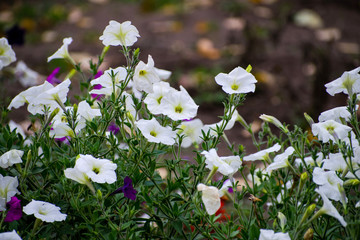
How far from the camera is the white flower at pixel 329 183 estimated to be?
4.10 ft

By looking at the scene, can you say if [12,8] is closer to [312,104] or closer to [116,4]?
[116,4]

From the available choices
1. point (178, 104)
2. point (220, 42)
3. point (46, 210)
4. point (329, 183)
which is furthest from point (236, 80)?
point (220, 42)

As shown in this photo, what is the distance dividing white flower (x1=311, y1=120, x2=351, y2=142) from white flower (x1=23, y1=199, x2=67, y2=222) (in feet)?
2.52

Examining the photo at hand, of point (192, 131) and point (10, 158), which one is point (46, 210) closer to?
point (10, 158)

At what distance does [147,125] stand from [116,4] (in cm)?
437

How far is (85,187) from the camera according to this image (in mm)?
1383

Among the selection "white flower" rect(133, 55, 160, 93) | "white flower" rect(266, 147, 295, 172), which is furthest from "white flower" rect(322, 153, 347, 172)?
"white flower" rect(133, 55, 160, 93)

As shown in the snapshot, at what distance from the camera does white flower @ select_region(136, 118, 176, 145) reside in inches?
51.1

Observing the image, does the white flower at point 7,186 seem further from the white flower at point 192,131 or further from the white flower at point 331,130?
the white flower at point 331,130

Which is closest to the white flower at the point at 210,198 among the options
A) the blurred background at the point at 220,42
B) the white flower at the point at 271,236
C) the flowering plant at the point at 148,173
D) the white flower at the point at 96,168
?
the flowering plant at the point at 148,173

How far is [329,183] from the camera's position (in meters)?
1.28

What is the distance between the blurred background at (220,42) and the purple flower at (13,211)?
1450mm

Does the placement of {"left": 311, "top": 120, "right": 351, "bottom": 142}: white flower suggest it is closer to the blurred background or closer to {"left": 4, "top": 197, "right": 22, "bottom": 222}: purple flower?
{"left": 4, "top": 197, "right": 22, "bottom": 222}: purple flower

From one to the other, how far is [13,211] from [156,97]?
540mm
